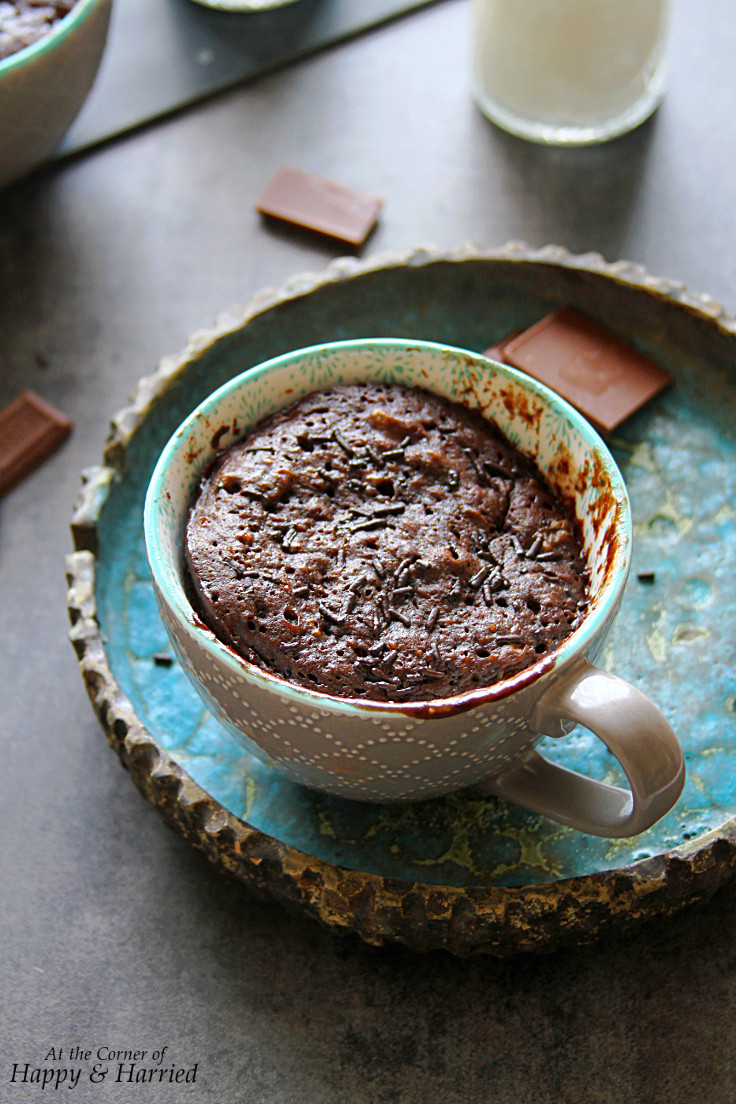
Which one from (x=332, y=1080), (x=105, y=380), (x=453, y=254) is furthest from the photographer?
(x=105, y=380)

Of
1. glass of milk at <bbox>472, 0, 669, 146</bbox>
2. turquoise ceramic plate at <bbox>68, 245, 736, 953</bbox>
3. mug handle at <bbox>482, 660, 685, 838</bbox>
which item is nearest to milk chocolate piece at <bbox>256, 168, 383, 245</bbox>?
glass of milk at <bbox>472, 0, 669, 146</bbox>

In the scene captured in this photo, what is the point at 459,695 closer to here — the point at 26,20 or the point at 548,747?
the point at 548,747

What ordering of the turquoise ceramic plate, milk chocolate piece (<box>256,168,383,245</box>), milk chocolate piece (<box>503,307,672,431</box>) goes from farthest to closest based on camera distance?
milk chocolate piece (<box>256,168,383,245</box>), milk chocolate piece (<box>503,307,672,431</box>), the turquoise ceramic plate

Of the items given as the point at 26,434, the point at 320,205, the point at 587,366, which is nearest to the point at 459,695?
the point at 587,366

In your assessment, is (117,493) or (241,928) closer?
(241,928)

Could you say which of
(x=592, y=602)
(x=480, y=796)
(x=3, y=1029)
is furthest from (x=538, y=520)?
(x=3, y=1029)

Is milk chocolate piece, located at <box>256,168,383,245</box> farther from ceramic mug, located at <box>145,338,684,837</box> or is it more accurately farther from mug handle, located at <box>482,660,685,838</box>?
mug handle, located at <box>482,660,685,838</box>

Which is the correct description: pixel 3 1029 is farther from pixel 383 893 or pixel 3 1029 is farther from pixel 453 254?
pixel 453 254
